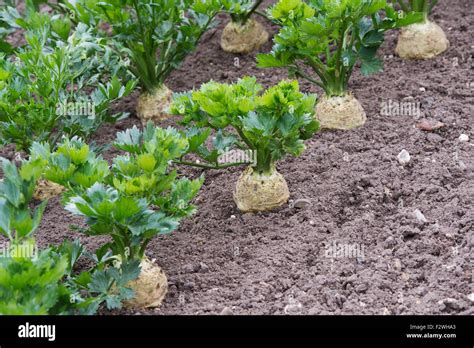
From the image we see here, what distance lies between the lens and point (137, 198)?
137 inches

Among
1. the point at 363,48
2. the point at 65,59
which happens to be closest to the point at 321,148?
the point at 363,48

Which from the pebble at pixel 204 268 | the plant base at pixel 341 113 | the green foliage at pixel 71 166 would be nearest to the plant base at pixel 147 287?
the pebble at pixel 204 268

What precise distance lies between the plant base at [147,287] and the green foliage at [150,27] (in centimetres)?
154

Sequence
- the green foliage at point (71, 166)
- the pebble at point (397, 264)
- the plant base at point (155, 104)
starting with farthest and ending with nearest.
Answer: the plant base at point (155, 104)
the pebble at point (397, 264)
the green foliage at point (71, 166)

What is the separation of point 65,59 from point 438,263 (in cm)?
213

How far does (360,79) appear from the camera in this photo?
5422mm

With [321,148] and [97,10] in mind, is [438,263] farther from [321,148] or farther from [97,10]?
[97,10]

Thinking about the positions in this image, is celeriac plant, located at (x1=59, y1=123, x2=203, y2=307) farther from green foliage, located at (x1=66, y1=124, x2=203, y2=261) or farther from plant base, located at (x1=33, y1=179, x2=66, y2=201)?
plant base, located at (x1=33, y1=179, x2=66, y2=201)

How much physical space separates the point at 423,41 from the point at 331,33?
→ 1128mm

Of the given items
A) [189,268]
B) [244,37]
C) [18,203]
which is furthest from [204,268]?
[244,37]

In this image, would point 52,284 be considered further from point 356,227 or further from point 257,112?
point 356,227

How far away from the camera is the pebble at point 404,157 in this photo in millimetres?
4566

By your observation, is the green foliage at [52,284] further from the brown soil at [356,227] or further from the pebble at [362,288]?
the pebble at [362,288]

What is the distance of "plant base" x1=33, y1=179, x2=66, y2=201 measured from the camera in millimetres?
4730
